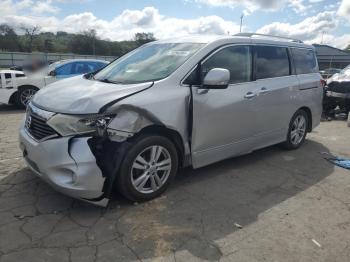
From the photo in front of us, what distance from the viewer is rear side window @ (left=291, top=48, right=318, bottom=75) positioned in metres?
5.76

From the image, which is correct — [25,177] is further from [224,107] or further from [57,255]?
[224,107]

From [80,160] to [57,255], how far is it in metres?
0.85

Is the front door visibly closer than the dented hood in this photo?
No

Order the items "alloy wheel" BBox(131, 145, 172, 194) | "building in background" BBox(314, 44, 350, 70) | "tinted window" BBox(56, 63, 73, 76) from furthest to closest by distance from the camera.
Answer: "building in background" BBox(314, 44, 350, 70), "tinted window" BBox(56, 63, 73, 76), "alloy wheel" BBox(131, 145, 172, 194)

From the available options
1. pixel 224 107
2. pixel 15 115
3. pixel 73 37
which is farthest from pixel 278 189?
pixel 73 37

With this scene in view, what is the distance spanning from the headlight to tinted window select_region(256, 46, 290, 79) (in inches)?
99.9

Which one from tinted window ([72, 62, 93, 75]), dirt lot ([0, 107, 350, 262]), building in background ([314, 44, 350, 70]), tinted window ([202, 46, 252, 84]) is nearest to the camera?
dirt lot ([0, 107, 350, 262])

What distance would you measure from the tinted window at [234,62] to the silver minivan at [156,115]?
0.01m

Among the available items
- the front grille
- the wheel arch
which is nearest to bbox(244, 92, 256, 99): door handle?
the wheel arch

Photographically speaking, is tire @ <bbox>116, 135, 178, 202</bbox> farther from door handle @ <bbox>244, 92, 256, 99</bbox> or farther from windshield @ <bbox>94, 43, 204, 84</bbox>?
door handle @ <bbox>244, 92, 256, 99</bbox>

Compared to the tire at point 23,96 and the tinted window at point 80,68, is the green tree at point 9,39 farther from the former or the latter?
the tire at point 23,96

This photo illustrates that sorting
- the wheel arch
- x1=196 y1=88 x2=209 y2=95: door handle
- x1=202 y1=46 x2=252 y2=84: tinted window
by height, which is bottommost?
the wheel arch

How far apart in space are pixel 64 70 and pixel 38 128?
7.74 metres

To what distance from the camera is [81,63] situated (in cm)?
1102
